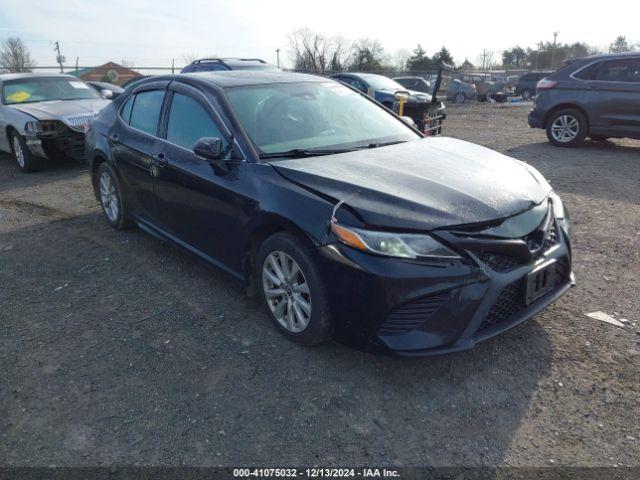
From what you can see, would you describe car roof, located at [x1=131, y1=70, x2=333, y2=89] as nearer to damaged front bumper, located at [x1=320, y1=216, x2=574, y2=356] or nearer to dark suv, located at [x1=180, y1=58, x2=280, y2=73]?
damaged front bumper, located at [x1=320, y1=216, x2=574, y2=356]

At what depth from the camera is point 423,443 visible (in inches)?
94.0

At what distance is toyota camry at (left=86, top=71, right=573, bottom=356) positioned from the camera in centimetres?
260

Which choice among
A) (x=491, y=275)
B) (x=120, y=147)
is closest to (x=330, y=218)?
(x=491, y=275)

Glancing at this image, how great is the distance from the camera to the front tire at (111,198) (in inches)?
201

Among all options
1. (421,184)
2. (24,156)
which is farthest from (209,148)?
(24,156)

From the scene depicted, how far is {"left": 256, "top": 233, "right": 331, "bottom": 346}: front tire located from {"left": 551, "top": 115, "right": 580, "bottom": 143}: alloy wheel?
27.9ft

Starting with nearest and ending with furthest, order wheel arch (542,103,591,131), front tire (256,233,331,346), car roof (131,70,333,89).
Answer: front tire (256,233,331,346), car roof (131,70,333,89), wheel arch (542,103,591,131)

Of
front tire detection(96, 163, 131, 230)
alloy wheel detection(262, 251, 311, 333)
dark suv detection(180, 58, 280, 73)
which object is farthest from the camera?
dark suv detection(180, 58, 280, 73)

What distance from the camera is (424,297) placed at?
256 cm

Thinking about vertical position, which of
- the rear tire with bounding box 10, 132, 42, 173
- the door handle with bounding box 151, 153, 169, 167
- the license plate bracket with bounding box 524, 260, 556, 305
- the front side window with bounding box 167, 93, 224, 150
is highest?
the front side window with bounding box 167, 93, 224, 150

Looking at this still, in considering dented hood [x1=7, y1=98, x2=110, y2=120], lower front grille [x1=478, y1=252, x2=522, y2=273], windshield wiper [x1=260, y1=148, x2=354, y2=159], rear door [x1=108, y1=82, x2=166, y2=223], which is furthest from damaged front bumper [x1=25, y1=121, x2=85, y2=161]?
lower front grille [x1=478, y1=252, x2=522, y2=273]

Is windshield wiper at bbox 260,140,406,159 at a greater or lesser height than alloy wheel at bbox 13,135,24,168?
greater

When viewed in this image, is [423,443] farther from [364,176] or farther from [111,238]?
[111,238]

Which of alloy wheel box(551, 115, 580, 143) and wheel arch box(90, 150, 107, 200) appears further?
alloy wheel box(551, 115, 580, 143)
